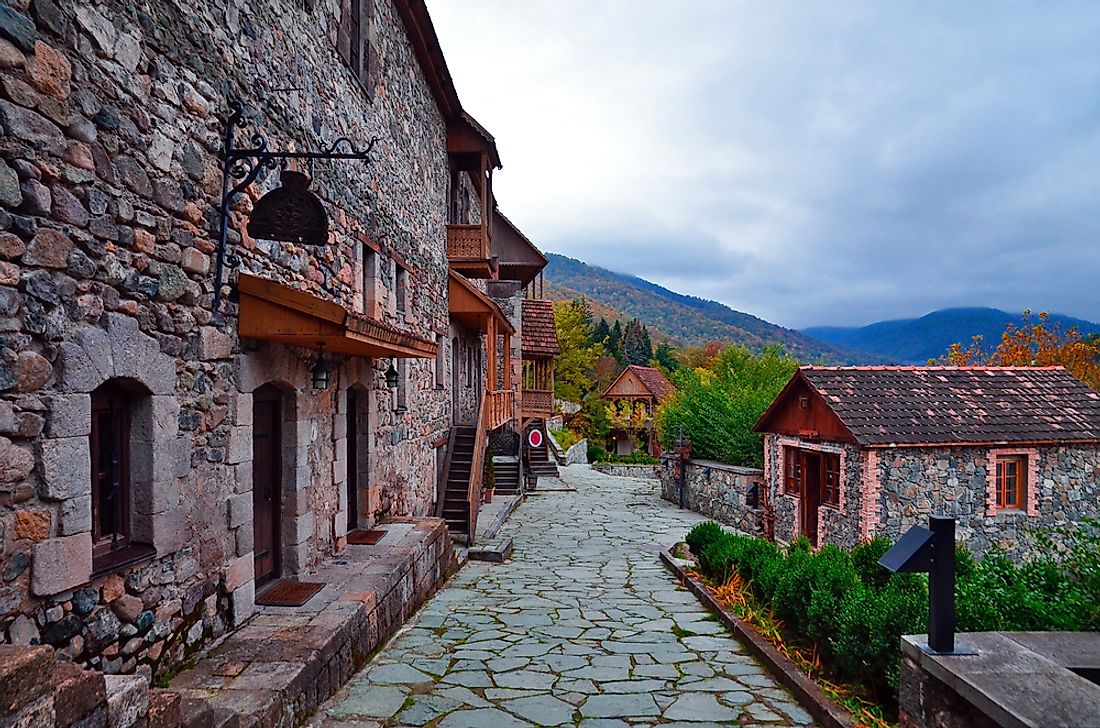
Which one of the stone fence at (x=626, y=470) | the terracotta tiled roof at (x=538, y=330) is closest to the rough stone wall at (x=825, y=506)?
the terracotta tiled roof at (x=538, y=330)

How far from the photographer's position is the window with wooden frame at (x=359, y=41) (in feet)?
27.4

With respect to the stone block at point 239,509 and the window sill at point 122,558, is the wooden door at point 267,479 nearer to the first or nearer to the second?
the stone block at point 239,509

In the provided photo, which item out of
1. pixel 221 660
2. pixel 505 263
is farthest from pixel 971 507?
pixel 505 263

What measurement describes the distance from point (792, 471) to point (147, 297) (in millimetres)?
12561

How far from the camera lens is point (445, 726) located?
496 cm

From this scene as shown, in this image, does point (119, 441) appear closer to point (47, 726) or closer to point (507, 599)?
point (47, 726)

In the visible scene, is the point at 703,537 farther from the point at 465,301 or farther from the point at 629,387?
the point at 629,387

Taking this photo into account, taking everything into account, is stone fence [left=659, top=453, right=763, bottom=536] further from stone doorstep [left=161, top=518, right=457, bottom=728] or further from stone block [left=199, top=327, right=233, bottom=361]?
stone block [left=199, top=327, right=233, bottom=361]

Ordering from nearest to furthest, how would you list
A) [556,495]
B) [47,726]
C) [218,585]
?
[47,726] < [218,585] < [556,495]

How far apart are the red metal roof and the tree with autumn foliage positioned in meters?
15.0

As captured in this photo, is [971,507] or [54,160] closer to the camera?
[54,160]

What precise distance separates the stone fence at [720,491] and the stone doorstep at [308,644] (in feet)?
31.0

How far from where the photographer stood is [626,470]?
3164cm

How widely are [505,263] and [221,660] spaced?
19561 mm
